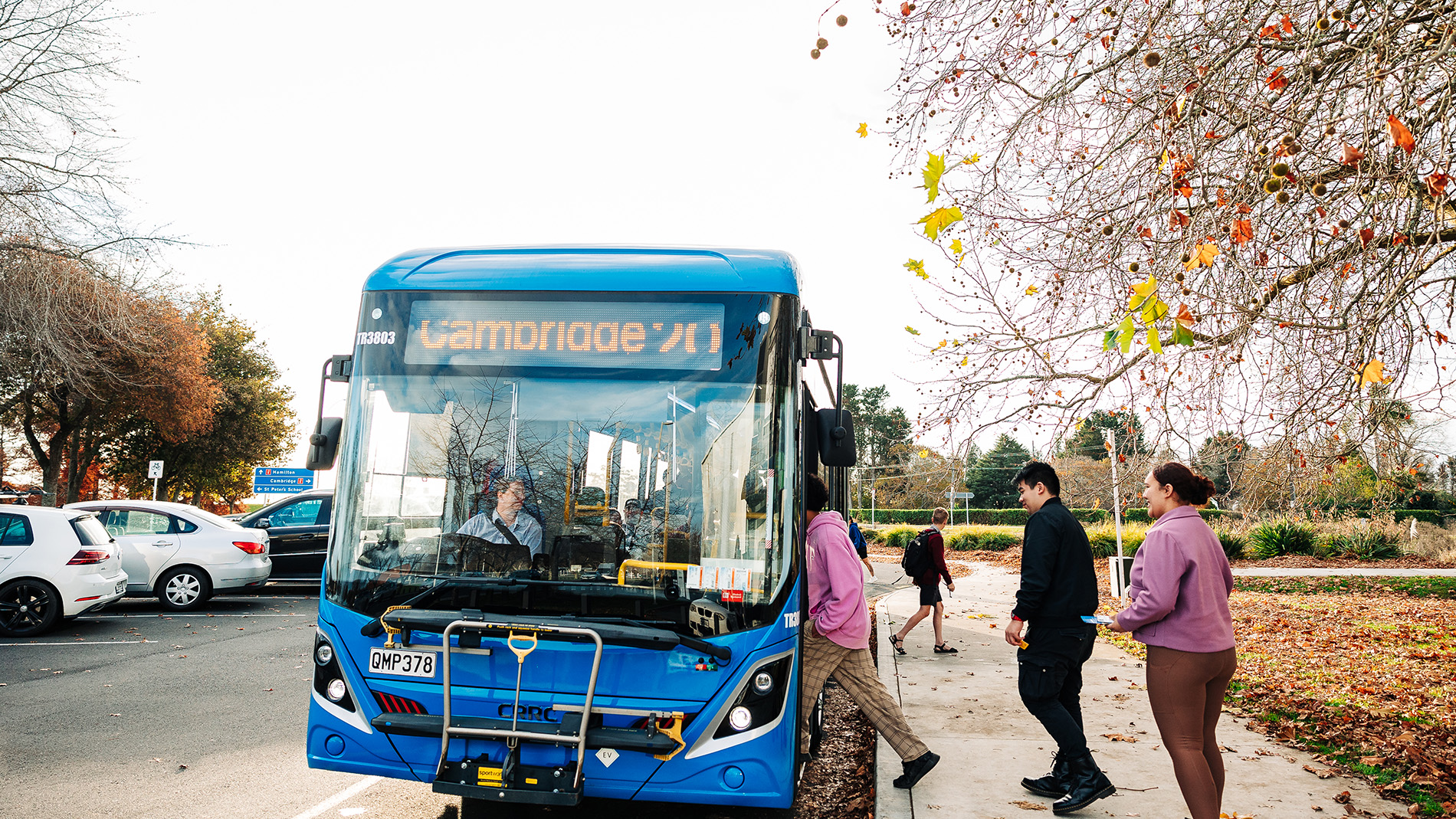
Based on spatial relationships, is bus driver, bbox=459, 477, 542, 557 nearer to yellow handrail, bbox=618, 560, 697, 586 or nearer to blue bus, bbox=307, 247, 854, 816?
blue bus, bbox=307, 247, 854, 816

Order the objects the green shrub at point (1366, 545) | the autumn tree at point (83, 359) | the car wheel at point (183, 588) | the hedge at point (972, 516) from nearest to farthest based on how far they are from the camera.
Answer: the car wheel at point (183, 588) < the autumn tree at point (83, 359) < the green shrub at point (1366, 545) < the hedge at point (972, 516)

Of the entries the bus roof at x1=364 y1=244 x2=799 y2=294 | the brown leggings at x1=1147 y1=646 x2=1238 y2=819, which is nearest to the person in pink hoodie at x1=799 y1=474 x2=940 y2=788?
the bus roof at x1=364 y1=244 x2=799 y2=294

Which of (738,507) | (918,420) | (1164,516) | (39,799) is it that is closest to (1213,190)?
(918,420)

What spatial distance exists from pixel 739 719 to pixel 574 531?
115 centimetres

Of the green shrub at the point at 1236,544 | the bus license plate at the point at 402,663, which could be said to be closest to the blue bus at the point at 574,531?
the bus license plate at the point at 402,663

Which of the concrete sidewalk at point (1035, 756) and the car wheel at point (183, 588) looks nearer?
the concrete sidewalk at point (1035, 756)

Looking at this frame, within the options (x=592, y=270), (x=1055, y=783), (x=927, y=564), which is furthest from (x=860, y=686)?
(x=927, y=564)

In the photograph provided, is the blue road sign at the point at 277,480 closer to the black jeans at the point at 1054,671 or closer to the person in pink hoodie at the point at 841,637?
the person in pink hoodie at the point at 841,637

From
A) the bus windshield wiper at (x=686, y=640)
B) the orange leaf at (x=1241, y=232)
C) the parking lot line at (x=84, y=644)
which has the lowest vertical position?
the parking lot line at (x=84, y=644)

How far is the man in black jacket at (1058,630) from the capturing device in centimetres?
488

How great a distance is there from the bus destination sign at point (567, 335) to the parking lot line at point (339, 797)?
255 cm

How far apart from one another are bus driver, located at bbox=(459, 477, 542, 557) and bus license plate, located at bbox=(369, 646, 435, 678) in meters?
0.60

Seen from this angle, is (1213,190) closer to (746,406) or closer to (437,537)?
(746,406)

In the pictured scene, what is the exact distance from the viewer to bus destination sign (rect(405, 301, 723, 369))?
443 centimetres
